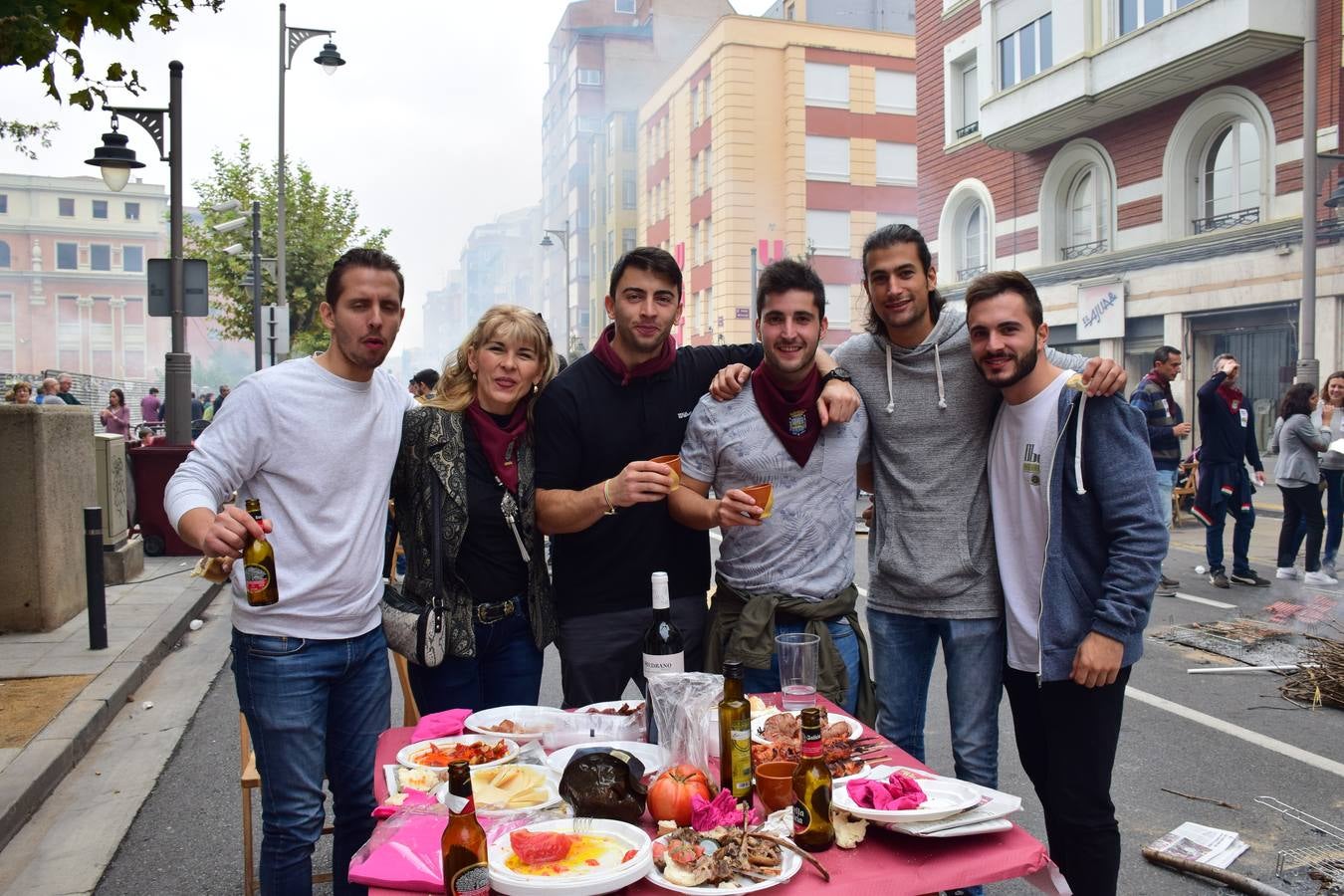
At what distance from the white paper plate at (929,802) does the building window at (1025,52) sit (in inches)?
882

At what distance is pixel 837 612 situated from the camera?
131 inches

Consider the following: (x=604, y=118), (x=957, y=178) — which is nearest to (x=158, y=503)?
(x=957, y=178)

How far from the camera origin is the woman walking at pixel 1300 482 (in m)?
9.76

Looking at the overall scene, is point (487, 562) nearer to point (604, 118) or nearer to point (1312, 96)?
point (1312, 96)

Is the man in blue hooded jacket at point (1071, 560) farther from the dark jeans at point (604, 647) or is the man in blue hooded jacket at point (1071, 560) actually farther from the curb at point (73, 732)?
the curb at point (73, 732)

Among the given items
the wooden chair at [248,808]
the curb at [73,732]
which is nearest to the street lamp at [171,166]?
the curb at [73,732]

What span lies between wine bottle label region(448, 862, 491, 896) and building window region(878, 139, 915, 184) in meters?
44.8

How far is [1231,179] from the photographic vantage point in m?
18.6

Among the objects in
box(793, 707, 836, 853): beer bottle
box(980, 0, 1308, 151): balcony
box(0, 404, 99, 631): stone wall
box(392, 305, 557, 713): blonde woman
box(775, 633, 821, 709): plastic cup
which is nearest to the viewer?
box(793, 707, 836, 853): beer bottle

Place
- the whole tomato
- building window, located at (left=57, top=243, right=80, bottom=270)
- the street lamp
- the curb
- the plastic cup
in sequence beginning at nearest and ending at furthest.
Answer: the whole tomato < the plastic cup < the curb < the street lamp < building window, located at (left=57, top=243, right=80, bottom=270)

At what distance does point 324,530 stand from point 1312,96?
16.0 meters

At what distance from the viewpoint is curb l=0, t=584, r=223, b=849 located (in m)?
4.70

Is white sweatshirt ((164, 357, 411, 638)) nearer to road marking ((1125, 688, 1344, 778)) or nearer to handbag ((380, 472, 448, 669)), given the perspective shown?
handbag ((380, 472, 448, 669))

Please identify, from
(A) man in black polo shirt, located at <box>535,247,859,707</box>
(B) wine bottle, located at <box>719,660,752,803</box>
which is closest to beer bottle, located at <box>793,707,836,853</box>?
(B) wine bottle, located at <box>719,660,752,803</box>
